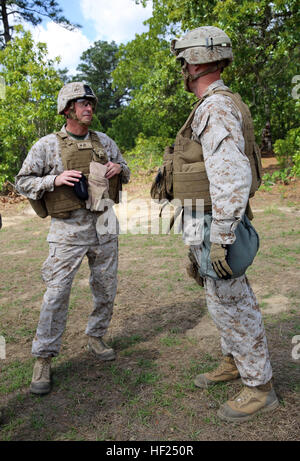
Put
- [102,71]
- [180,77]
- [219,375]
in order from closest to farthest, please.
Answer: [219,375]
[180,77]
[102,71]

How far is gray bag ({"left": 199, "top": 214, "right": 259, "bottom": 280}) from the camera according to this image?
234 cm

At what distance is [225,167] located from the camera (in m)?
2.19

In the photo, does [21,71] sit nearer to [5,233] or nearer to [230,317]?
[5,233]

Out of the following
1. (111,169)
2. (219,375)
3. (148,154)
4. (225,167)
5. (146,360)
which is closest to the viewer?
(225,167)

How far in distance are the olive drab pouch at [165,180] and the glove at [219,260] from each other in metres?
0.53

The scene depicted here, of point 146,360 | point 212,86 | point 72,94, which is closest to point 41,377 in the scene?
point 146,360

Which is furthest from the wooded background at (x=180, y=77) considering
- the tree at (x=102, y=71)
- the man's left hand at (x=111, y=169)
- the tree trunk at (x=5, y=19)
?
the tree at (x=102, y=71)

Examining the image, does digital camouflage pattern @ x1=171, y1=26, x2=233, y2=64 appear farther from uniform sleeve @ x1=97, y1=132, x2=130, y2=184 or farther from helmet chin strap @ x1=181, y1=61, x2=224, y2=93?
uniform sleeve @ x1=97, y1=132, x2=130, y2=184

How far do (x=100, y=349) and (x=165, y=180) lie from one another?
1623mm

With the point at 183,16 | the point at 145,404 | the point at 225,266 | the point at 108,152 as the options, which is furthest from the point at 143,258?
the point at 183,16

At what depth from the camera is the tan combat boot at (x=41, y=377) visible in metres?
2.96

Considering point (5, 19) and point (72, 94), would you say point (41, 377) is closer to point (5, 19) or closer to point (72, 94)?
point (72, 94)

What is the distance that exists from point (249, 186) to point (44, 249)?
5.24 meters

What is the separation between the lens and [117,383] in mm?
3045
